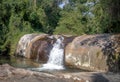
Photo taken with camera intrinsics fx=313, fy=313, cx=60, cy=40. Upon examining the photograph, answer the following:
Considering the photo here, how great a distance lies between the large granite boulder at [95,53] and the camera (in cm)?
1645

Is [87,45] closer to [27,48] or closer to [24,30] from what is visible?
[27,48]

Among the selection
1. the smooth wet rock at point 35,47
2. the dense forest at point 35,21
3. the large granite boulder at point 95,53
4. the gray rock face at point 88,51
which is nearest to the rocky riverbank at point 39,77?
the gray rock face at point 88,51

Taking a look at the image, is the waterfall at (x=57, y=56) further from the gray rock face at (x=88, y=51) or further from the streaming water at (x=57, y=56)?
the gray rock face at (x=88, y=51)

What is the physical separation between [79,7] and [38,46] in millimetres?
12501

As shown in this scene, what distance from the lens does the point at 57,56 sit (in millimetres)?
20312

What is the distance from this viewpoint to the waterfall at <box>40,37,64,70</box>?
19.6 meters

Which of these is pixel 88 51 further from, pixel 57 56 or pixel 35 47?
pixel 35 47

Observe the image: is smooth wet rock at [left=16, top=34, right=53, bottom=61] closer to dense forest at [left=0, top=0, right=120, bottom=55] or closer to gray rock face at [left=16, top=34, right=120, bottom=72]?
gray rock face at [left=16, top=34, right=120, bottom=72]

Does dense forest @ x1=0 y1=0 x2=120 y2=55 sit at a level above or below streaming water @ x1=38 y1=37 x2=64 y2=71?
above

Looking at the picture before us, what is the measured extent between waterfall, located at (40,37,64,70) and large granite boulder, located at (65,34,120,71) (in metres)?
0.63

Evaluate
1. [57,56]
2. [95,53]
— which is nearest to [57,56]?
[57,56]

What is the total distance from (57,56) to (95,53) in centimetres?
367

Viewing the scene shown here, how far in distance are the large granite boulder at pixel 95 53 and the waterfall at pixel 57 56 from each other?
24.9 inches

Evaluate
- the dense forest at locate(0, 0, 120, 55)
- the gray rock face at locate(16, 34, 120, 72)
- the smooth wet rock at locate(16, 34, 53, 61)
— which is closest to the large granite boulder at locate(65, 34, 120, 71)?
the gray rock face at locate(16, 34, 120, 72)
